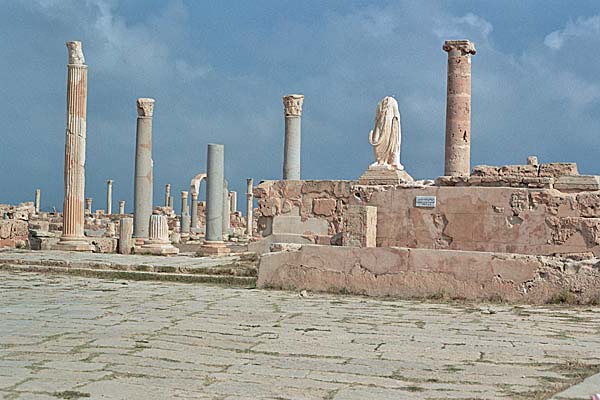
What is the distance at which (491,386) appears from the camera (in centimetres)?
507

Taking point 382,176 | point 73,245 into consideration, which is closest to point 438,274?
point 382,176

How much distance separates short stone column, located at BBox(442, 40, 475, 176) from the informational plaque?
7.20 metres

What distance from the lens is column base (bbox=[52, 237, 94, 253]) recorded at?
2047cm

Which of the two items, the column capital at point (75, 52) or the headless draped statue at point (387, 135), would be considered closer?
the headless draped statue at point (387, 135)

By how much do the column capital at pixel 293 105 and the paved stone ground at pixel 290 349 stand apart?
1410 cm

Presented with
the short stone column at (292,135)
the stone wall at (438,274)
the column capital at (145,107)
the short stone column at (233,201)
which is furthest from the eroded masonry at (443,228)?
the short stone column at (233,201)

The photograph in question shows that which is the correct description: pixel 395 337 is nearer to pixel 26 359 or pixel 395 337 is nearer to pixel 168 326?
pixel 168 326

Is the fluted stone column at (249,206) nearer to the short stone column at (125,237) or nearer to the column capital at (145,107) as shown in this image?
the column capital at (145,107)

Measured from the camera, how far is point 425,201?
12.4 metres

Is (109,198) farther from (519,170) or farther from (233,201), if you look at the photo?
(519,170)

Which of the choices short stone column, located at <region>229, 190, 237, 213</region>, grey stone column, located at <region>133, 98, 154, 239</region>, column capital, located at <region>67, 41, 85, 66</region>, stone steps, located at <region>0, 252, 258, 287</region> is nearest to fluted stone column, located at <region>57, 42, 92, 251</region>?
column capital, located at <region>67, 41, 85, 66</region>

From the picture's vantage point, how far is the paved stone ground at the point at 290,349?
16.3 feet

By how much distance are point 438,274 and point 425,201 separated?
100.0 inches

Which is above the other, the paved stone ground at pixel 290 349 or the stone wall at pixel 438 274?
the stone wall at pixel 438 274
